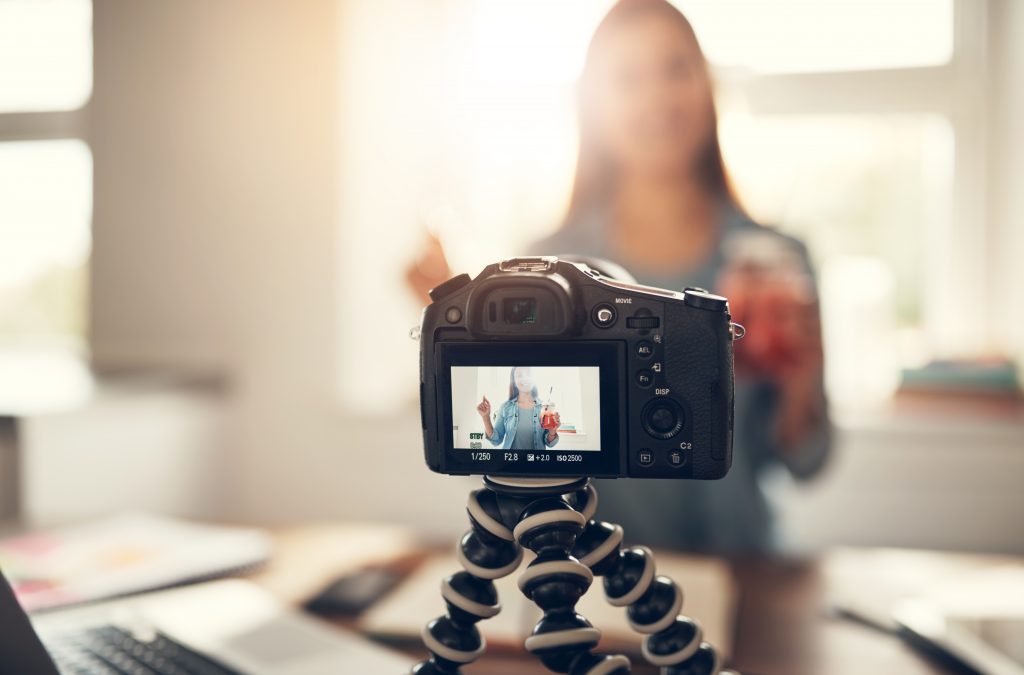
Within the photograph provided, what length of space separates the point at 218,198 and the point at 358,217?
415mm

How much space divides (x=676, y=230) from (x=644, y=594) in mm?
1136

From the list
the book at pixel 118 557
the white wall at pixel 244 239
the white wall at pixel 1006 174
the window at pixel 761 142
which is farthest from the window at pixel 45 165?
the white wall at pixel 1006 174

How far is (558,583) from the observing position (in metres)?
0.50

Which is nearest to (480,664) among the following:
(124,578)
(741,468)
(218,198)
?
(124,578)

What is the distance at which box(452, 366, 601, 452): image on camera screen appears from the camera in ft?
1.67

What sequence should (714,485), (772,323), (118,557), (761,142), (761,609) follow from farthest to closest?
(761,142)
(714,485)
(772,323)
(118,557)
(761,609)

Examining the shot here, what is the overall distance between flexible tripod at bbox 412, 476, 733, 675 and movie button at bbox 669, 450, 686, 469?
0.18 feet

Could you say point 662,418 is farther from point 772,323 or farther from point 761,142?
point 761,142

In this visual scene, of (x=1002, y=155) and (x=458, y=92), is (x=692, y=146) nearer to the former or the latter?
(x=458, y=92)

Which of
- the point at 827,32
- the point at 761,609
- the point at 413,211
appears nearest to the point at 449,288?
the point at 761,609

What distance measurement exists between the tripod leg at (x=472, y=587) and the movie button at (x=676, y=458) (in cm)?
11

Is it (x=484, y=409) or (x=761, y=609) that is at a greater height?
(x=484, y=409)

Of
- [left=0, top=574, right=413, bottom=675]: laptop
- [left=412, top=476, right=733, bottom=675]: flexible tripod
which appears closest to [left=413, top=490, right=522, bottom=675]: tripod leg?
[left=412, top=476, right=733, bottom=675]: flexible tripod

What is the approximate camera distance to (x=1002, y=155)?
2.12m
